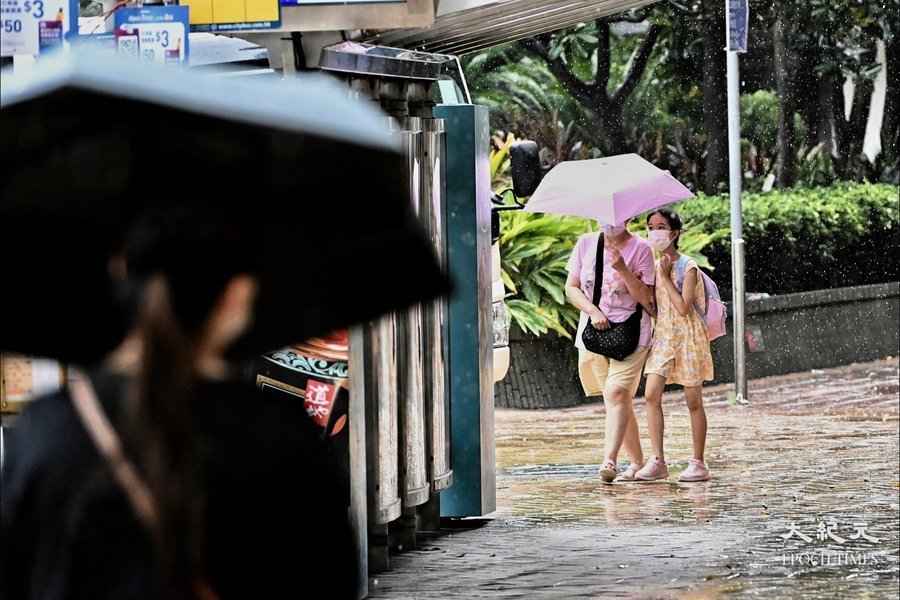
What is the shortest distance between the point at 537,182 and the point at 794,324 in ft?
33.8

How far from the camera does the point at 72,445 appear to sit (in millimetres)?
2352

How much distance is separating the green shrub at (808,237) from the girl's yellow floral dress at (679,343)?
9212 mm

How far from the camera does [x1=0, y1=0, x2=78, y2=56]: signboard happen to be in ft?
20.1

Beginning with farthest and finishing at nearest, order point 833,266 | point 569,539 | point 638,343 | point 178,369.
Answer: point 833,266 → point 638,343 → point 569,539 → point 178,369

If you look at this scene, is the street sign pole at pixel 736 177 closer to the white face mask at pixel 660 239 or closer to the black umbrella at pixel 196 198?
the white face mask at pixel 660 239

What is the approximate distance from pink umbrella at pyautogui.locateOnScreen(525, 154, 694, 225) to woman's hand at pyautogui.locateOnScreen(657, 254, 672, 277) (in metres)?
0.31

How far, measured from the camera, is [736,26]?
17.2m

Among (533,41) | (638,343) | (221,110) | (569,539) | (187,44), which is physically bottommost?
(569,539)

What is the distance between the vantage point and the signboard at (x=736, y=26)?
16.8 meters

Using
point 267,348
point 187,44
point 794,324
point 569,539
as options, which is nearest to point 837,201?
point 794,324

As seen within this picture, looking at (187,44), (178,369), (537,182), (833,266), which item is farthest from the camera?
(833,266)

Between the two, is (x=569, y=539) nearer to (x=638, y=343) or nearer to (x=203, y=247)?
(x=638, y=343)

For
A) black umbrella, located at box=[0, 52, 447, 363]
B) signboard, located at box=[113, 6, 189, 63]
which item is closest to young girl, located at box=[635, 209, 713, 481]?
signboard, located at box=[113, 6, 189, 63]

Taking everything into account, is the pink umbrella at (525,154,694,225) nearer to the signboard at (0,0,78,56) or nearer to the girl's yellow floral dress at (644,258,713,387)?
the girl's yellow floral dress at (644,258,713,387)
